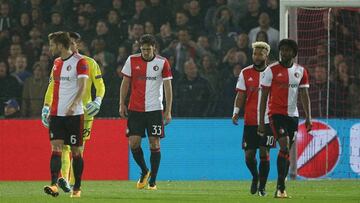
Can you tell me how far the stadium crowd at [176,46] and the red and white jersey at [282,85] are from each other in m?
6.73

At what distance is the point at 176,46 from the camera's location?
2273 centimetres

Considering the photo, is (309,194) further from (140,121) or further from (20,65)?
(20,65)

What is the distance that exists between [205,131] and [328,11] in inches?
135

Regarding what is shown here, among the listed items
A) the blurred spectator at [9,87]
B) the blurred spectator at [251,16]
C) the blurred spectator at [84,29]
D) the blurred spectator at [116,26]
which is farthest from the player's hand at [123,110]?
the blurred spectator at [251,16]

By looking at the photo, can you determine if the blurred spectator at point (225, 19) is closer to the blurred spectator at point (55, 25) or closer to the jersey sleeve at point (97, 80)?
the blurred spectator at point (55, 25)

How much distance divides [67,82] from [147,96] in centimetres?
285

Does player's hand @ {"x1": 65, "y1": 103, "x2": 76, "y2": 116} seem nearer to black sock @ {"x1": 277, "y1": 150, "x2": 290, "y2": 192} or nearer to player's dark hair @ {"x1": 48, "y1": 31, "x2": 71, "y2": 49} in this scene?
player's dark hair @ {"x1": 48, "y1": 31, "x2": 71, "y2": 49}

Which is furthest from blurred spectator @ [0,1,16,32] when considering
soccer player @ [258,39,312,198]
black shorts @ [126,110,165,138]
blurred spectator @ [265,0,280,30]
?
soccer player @ [258,39,312,198]

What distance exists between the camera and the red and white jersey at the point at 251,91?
51.8 feet

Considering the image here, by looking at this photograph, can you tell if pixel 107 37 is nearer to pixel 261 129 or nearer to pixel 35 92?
pixel 35 92

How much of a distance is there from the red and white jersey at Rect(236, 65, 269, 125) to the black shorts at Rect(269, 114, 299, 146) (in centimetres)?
109

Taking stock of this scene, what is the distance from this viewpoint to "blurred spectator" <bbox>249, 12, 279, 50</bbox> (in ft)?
75.3

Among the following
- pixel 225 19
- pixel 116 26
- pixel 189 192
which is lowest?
pixel 189 192

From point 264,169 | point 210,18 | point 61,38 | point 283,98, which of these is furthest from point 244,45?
point 61,38
